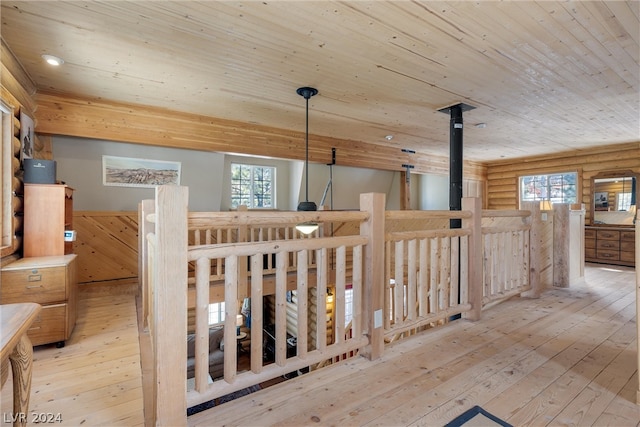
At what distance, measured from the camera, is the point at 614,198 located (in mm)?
6699

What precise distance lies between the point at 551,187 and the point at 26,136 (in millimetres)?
9820

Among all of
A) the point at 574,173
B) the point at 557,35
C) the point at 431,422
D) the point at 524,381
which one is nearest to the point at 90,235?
the point at 431,422

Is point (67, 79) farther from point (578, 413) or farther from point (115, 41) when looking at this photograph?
point (578, 413)

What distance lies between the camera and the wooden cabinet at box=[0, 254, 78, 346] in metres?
2.36

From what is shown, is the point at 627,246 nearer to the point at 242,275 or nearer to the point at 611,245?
the point at 611,245

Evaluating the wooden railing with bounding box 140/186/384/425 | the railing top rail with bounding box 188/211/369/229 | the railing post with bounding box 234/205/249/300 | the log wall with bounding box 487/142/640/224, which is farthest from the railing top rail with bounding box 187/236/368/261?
the log wall with bounding box 487/142/640/224

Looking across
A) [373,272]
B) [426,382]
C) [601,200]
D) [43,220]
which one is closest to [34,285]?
[43,220]

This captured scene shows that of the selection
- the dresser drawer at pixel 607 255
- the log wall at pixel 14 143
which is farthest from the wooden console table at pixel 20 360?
the dresser drawer at pixel 607 255

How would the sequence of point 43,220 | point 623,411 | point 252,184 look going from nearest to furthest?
1. point 623,411
2. point 43,220
3. point 252,184

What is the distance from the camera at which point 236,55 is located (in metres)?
2.74

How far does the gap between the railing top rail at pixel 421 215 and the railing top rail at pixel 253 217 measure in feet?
1.16

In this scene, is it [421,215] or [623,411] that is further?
[421,215]

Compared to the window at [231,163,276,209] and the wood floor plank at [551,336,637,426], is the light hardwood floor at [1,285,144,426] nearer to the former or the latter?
the wood floor plank at [551,336,637,426]

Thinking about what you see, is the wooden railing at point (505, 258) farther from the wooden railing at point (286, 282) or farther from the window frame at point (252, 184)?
the window frame at point (252, 184)
